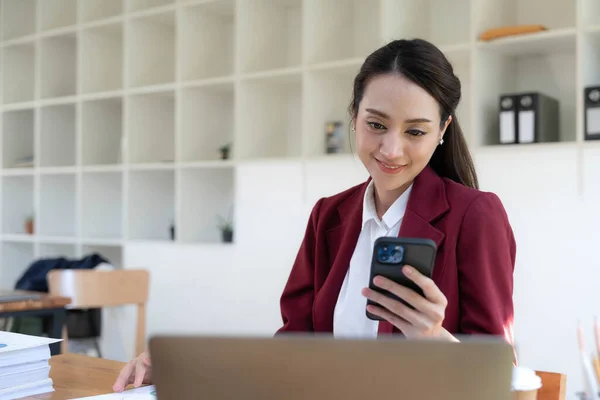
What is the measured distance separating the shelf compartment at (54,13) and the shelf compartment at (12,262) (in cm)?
165

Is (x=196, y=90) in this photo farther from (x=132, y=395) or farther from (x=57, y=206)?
(x=132, y=395)

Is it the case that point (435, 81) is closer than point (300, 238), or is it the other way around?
point (435, 81)

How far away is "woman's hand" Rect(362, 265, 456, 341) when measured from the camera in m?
1.09

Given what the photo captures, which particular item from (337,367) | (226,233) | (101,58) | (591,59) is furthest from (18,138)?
(337,367)

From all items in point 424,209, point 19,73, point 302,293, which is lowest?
point 302,293

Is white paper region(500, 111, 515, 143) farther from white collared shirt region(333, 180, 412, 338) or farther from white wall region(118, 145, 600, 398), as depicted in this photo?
white collared shirt region(333, 180, 412, 338)

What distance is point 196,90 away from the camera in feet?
14.0

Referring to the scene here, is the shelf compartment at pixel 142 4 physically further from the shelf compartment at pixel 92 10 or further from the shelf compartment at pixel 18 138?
the shelf compartment at pixel 18 138

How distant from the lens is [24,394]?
1.36 metres

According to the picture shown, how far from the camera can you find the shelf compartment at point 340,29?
368cm

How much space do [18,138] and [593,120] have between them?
4322 millimetres

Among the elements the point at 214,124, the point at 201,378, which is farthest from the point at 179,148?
the point at 201,378

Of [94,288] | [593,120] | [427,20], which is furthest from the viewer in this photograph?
[427,20]

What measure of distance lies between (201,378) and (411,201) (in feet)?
3.11
